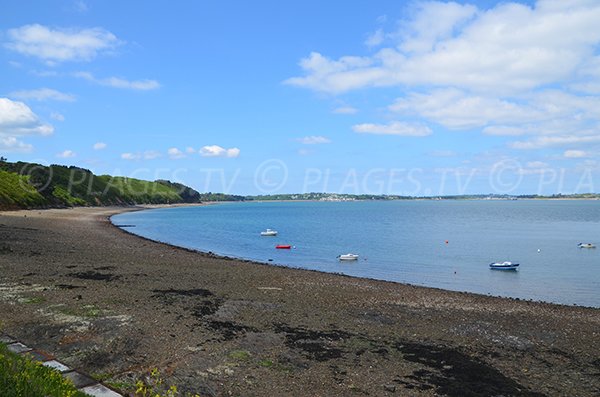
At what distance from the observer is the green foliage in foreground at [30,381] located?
639 centimetres

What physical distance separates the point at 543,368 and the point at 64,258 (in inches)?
1218

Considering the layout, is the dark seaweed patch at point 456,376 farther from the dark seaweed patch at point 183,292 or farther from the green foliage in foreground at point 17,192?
the green foliage in foreground at point 17,192

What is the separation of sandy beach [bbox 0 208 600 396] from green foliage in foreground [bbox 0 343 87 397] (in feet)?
8.12

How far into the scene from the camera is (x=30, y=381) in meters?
6.73

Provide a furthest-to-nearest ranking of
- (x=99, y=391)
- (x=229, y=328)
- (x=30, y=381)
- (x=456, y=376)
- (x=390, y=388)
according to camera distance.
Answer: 1. (x=229, y=328)
2. (x=456, y=376)
3. (x=390, y=388)
4. (x=99, y=391)
5. (x=30, y=381)

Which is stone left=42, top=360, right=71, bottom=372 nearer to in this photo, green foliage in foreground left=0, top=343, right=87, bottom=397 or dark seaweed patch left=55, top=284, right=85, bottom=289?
green foliage in foreground left=0, top=343, right=87, bottom=397

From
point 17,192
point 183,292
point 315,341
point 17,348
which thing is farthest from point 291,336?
point 17,192

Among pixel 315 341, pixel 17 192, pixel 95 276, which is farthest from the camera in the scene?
pixel 17 192

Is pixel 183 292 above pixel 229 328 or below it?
below

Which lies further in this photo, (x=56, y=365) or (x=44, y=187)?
(x=44, y=187)

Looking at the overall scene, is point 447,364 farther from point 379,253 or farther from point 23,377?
point 379,253

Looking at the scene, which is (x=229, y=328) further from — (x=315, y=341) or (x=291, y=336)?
(x=315, y=341)

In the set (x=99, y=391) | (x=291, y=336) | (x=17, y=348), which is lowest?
(x=291, y=336)

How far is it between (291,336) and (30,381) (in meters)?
9.71
